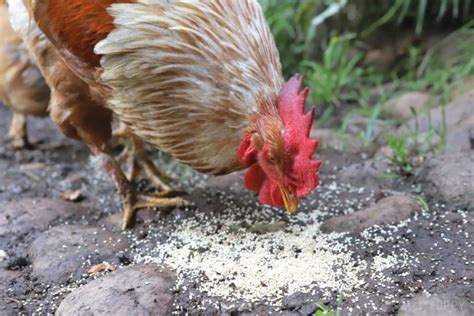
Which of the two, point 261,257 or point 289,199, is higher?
point 289,199

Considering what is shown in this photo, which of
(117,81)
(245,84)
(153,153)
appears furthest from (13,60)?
(245,84)

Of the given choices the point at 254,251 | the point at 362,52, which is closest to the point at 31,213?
the point at 254,251

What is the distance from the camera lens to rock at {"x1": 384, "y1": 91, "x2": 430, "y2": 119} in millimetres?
4004

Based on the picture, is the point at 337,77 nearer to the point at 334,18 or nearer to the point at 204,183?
the point at 334,18

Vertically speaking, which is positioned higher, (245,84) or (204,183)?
(245,84)

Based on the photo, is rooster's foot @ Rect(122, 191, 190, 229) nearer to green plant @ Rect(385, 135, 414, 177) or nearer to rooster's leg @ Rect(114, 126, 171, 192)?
rooster's leg @ Rect(114, 126, 171, 192)

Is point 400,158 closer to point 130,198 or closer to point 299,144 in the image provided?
point 299,144

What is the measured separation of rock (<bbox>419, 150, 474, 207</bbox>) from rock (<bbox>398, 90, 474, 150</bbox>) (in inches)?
9.1

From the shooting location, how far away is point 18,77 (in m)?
3.72

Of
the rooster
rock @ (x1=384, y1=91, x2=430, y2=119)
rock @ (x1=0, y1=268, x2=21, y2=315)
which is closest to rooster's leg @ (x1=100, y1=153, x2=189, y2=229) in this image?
the rooster

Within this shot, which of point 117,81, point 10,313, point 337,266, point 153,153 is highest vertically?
point 117,81

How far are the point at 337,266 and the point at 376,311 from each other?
357mm

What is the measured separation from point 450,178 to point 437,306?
1.06 meters

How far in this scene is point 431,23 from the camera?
15.7 feet
